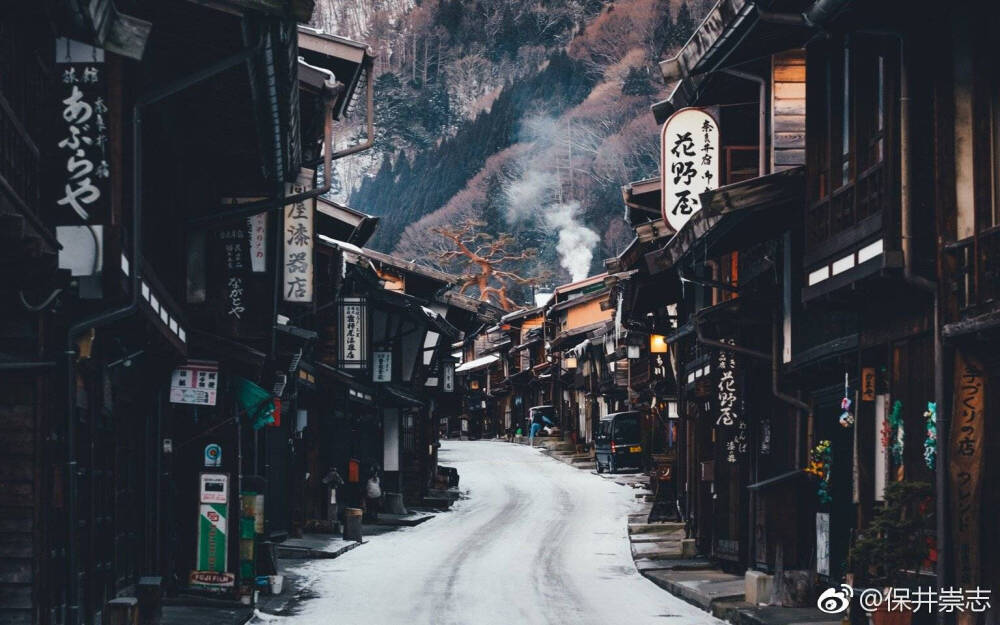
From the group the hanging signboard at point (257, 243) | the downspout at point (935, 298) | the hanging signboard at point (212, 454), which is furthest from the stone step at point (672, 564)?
the downspout at point (935, 298)

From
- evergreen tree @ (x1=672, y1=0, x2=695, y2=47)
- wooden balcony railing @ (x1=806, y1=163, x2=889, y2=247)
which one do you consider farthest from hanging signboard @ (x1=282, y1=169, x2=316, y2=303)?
evergreen tree @ (x1=672, y1=0, x2=695, y2=47)

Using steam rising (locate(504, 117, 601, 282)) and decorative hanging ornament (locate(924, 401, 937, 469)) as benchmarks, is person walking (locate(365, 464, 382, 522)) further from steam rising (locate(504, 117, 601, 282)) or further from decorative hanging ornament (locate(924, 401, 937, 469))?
steam rising (locate(504, 117, 601, 282))

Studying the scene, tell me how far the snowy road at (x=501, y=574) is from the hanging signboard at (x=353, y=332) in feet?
14.9

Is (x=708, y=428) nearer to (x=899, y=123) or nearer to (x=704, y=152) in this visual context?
(x=704, y=152)

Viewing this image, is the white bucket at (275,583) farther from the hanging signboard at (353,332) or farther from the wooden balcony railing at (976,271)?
the hanging signboard at (353,332)

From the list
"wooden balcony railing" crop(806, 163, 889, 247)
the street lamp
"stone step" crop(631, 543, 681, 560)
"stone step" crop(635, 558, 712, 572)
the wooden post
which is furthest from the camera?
the street lamp

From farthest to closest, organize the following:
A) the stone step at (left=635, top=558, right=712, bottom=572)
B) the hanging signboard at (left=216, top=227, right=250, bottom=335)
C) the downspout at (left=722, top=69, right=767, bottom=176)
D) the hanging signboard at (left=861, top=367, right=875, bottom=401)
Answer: the stone step at (left=635, top=558, right=712, bottom=572), the downspout at (left=722, top=69, right=767, bottom=176), the hanging signboard at (left=216, top=227, right=250, bottom=335), the hanging signboard at (left=861, top=367, right=875, bottom=401)

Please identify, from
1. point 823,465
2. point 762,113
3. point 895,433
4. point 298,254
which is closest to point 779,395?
point 823,465

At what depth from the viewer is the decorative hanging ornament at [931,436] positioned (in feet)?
48.7

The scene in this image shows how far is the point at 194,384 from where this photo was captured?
66.1ft

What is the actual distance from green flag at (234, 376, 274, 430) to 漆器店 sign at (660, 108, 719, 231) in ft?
24.9

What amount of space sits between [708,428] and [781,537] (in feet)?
26.7

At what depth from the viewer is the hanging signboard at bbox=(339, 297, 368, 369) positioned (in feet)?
117

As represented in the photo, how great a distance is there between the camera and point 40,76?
13867 millimetres
